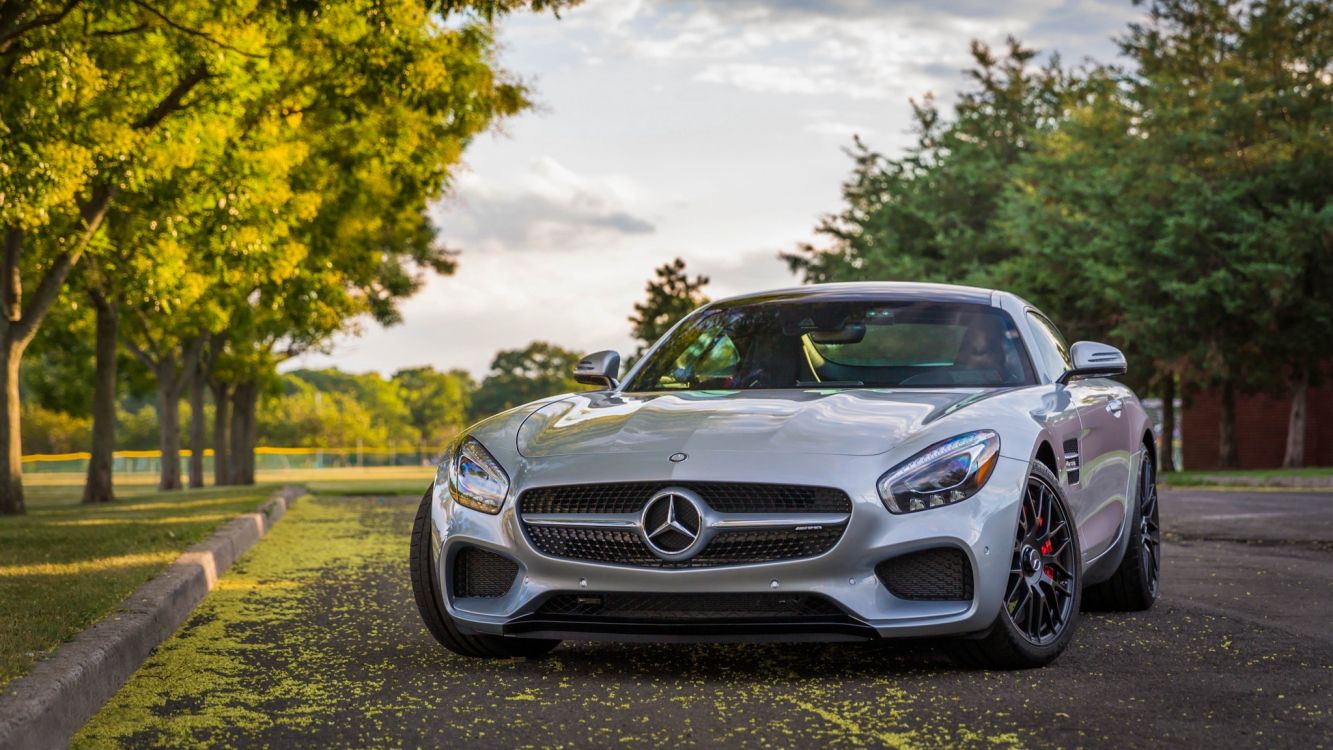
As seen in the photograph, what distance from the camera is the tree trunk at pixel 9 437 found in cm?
1928

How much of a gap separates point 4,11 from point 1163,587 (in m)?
11.1

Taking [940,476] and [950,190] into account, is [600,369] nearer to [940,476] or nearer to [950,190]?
[940,476]

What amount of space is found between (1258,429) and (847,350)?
4309 cm

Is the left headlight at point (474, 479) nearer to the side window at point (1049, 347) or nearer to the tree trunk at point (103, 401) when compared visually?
the side window at point (1049, 347)

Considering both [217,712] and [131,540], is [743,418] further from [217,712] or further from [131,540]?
[131,540]

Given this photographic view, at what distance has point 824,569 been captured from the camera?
5418mm

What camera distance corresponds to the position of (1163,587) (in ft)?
29.3

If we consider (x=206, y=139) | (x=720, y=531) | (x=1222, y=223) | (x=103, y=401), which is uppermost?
(x=1222, y=223)

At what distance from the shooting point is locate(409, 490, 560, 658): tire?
6.09 metres

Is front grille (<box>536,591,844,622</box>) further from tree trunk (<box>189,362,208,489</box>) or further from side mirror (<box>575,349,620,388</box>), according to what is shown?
tree trunk (<box>189,362,208,489</box>)

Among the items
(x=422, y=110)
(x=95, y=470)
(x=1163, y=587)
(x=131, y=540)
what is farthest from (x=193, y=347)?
(x=1163, y=587)

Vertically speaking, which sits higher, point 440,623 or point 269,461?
point 440,623

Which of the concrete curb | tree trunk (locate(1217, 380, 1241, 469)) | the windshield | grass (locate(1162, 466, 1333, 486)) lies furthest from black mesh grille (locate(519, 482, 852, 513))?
tree trunk (locate(1217, 380, 1241, 469))

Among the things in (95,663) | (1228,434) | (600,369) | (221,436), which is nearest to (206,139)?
(600,369)
